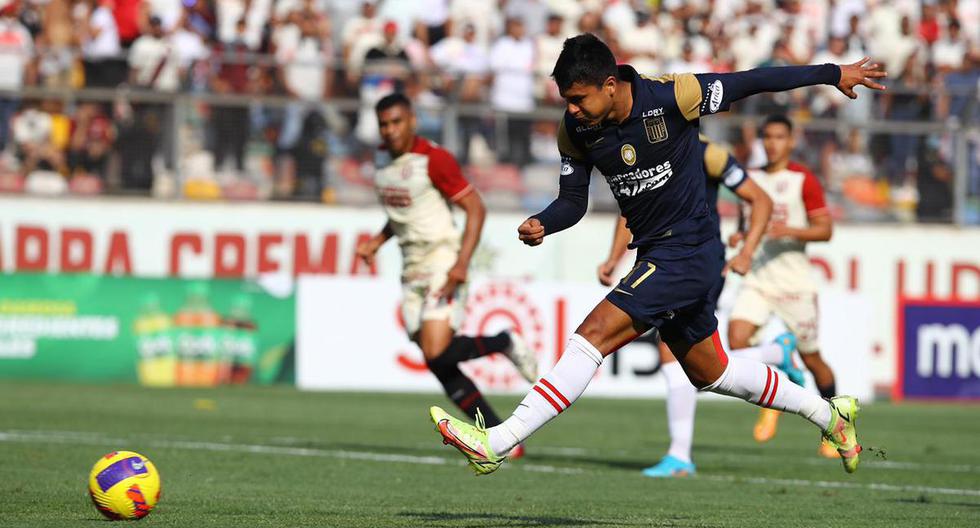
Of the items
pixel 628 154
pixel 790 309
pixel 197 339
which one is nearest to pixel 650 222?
pixel 628 154

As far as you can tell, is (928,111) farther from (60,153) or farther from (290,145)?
(60,153)

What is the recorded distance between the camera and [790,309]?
1351 cm

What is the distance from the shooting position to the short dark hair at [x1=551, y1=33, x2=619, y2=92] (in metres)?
7.43

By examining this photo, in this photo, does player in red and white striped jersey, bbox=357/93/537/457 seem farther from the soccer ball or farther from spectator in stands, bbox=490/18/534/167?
spectator in stands, bbox=490/18/534/167

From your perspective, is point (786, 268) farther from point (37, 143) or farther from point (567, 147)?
point (37, 143)

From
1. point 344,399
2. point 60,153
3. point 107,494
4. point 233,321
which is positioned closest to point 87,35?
point 60,153

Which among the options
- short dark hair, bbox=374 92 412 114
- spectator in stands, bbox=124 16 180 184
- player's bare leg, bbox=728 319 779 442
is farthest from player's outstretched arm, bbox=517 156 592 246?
spectator in stands, bbox=124 16 180 184

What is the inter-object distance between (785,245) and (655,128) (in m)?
6.14

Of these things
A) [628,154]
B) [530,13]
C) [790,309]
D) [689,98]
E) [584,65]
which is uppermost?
[530,13]

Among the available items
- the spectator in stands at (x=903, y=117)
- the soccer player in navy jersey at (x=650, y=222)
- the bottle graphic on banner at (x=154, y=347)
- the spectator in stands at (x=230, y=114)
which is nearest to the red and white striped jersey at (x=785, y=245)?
the soccer player in navy jersey at (x=650, y=222)

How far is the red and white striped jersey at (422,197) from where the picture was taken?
1202 centimetres

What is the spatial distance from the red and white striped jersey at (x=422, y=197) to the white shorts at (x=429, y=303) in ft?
0.55

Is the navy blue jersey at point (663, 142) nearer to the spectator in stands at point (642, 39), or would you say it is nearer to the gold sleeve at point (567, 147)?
the gold sleeve at point (567, 147)

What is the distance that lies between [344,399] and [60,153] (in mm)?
5424
